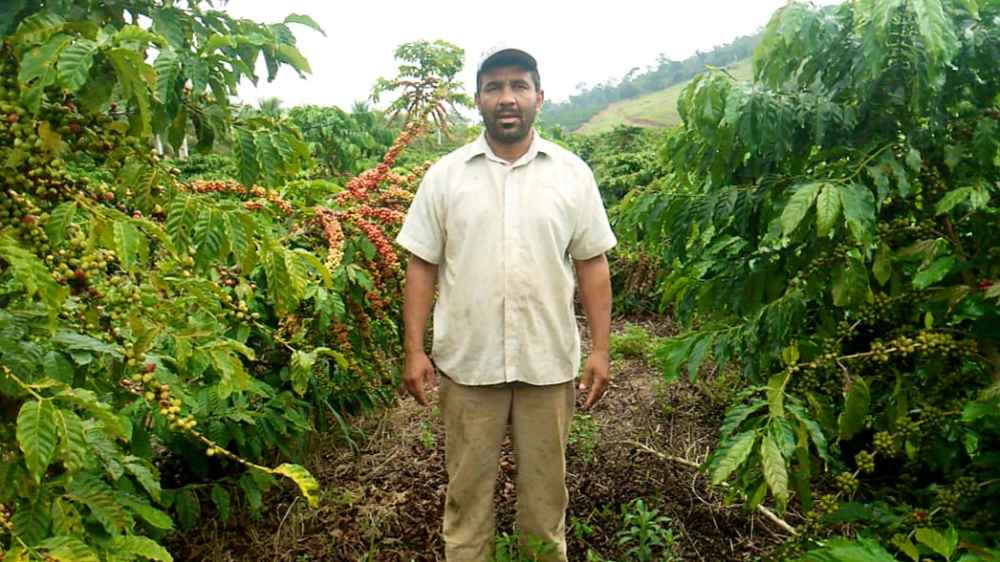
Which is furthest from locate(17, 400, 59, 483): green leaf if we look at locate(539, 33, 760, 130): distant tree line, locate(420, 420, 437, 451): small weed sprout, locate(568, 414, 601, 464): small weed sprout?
locate(539, 33, 760, 130): distant tree line

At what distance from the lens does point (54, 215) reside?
3.44 ft

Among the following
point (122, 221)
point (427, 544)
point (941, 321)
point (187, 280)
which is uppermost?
point (122, 221)

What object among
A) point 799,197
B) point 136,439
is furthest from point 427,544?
point 799,197

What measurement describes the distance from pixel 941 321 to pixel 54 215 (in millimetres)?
1931

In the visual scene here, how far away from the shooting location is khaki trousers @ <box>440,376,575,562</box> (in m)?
2.05

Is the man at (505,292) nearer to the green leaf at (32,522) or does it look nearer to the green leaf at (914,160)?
the green leaf at (914,160)

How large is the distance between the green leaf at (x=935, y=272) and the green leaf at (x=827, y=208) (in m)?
0.27

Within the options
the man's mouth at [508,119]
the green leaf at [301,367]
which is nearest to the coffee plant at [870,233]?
the man's mouth at [508,119]

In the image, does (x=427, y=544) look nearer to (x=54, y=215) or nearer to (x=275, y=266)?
(x=275, y=266)

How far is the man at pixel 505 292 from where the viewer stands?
1940mm

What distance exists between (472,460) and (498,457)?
0.28 feet

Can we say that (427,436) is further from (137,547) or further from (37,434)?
(37,434)

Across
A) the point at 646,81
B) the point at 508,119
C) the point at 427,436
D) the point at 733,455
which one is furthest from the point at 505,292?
the point at 646,81

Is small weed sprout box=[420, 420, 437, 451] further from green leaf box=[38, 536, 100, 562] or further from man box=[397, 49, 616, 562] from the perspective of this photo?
green leaf box=[38, 536, 100, 562]
